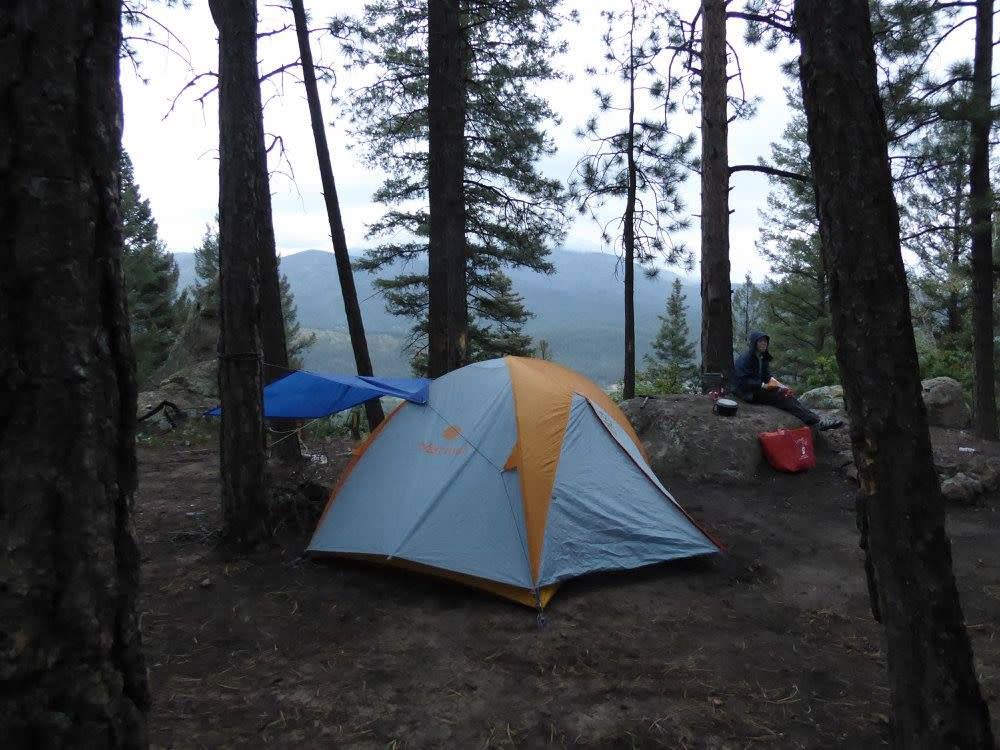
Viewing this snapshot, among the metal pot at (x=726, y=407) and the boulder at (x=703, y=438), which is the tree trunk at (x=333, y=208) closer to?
the boulder at (x=703, y=438)

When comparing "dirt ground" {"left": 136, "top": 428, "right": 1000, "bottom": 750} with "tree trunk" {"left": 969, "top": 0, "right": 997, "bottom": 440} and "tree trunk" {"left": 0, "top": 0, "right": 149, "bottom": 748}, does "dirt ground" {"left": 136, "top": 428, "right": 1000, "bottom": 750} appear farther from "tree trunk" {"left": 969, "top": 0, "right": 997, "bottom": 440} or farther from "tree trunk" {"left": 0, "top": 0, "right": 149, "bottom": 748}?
"tree trunk" {"left": 969, "top": 0, "right": 997, "bottom": 440}

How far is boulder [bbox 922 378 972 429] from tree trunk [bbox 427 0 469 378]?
8351mm

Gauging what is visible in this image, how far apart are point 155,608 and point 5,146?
166 inches

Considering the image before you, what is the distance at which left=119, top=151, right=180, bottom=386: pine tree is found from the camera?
25.9 meters

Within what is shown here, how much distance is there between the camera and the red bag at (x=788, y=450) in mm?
8258

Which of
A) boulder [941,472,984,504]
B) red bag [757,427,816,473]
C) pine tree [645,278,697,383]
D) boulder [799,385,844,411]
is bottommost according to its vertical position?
boulder [941,472,984,504]

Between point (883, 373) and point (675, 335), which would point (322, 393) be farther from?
point (675, 335)

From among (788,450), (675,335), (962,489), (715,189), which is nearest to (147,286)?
(715,189)

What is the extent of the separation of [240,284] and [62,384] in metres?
4.47

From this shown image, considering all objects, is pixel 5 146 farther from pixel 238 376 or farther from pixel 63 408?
pixel 238 376

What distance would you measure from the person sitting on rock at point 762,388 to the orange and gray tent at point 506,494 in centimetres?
398

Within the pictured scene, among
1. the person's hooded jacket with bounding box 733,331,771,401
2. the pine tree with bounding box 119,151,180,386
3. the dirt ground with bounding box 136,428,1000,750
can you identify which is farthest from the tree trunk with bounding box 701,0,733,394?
the pine tree with bounding box 119,151,180,386

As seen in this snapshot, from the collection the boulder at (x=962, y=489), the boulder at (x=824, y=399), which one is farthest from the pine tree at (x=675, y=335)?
the boulder at (x=962, y=489)

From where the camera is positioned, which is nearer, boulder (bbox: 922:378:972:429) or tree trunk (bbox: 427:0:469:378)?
tree trunk (bbox: 427:0:469:378)
